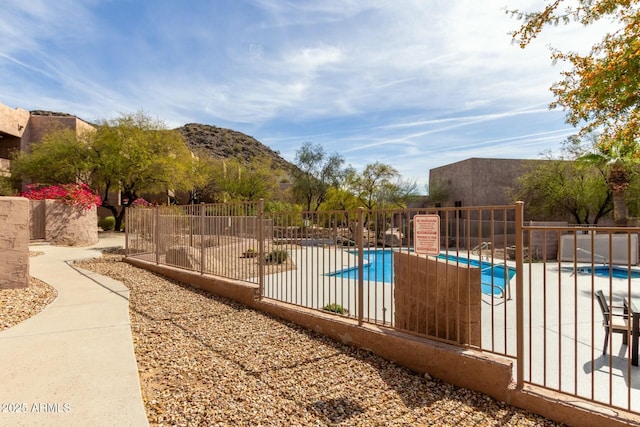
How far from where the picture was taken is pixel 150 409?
296cm

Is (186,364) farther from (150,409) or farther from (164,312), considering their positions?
(164,312)

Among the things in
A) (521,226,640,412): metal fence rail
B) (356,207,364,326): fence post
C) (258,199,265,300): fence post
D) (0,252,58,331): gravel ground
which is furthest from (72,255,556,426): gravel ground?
(0,252,58,331): gravel ground

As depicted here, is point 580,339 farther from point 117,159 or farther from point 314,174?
point 314,174

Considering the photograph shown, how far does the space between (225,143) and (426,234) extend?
69.6 metres

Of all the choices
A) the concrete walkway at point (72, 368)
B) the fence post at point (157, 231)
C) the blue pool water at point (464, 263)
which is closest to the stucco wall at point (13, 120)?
the fence post at point (157, 231)

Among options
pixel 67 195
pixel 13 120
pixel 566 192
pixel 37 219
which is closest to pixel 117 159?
pixel 67 195

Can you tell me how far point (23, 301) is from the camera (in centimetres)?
610

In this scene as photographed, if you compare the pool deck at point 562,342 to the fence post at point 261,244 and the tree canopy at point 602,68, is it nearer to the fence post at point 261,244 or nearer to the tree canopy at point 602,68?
the fence post at point 261,244

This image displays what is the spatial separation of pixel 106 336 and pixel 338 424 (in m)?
3.34

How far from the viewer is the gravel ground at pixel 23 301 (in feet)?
17.4

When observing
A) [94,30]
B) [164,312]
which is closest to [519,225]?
[164,312]

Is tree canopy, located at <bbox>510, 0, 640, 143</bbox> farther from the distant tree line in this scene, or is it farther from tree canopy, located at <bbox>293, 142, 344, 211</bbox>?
tree canopy, located at <bbox>293, 142, 344, 211</bbox>

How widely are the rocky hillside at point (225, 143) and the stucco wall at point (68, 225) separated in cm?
4783

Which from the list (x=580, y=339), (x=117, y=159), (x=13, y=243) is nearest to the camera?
(x=580, y=339)
